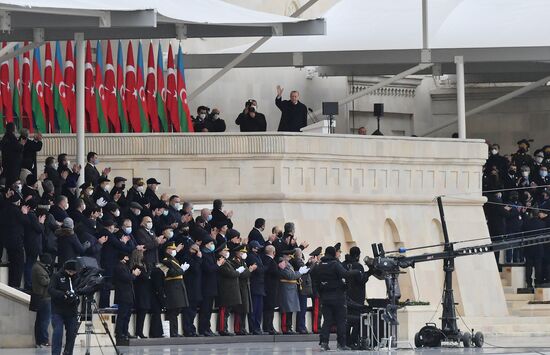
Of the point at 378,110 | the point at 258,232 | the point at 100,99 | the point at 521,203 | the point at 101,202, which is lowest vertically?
the point at 258,232

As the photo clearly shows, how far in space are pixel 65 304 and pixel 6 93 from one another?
15.2 metres

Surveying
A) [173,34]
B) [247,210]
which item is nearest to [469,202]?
[247,210]

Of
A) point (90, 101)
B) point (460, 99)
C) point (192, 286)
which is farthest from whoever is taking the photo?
point (460, 99)

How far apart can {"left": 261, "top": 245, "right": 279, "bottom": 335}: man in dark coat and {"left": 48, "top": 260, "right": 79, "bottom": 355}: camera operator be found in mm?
9989

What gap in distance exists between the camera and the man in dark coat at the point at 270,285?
47.1 meters

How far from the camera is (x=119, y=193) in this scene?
47188 millimetres

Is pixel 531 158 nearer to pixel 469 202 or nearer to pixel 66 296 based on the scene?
pixel 469 202

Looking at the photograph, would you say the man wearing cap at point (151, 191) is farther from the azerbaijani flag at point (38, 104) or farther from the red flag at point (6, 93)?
the red flag at point (6, 93)

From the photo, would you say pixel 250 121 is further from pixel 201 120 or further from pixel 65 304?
pixel 65 304

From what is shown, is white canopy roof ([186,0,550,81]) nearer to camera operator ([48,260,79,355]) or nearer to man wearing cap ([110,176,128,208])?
man wearing cap ([110,176,128,208])

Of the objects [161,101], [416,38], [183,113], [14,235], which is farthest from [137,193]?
[416,38]

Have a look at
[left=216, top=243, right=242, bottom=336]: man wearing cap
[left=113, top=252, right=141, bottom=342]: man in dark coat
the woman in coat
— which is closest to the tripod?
[left=113, top=252, right=141, bottom=342]: man in dark coat

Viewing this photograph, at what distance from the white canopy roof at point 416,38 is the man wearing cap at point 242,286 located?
12667 mm

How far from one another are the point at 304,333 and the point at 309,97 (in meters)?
17.2
